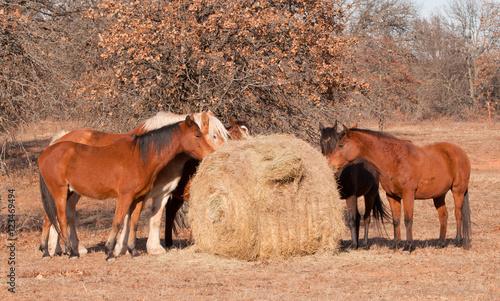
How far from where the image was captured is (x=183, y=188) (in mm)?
8969

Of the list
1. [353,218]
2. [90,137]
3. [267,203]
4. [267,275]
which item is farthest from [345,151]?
[90,137]

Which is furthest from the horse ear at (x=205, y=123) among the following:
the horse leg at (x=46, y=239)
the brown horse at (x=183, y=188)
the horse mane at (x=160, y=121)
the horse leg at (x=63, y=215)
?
the horse leg at (x=46, y=239)

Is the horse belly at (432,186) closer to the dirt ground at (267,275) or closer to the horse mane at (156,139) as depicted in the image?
the dirt ground at (267,275)

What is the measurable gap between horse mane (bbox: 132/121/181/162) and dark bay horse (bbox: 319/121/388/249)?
2386 millimetres

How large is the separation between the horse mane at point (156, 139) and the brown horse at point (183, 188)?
66cm

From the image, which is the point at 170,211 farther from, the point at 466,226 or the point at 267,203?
the point at 466,226

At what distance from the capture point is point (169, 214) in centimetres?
936

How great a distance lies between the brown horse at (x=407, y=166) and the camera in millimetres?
8297

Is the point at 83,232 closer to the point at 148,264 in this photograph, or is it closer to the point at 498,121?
the point at 148,264

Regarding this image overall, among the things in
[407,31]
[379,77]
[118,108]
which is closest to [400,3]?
[407,31]

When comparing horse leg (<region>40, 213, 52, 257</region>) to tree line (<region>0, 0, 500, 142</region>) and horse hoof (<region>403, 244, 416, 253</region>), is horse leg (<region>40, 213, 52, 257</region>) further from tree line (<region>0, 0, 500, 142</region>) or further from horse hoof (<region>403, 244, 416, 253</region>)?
horse hoof (<region>403, 244, 416, 253</region>)

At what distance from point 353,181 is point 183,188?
280 centimetres

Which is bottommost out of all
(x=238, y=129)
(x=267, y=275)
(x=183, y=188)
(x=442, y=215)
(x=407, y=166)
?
(x=267, y=275)

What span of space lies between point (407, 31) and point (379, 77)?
645 centimetres
